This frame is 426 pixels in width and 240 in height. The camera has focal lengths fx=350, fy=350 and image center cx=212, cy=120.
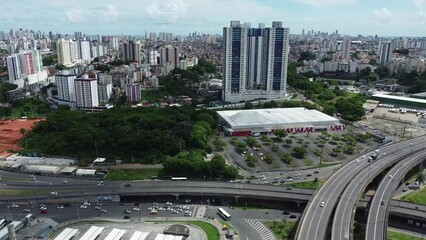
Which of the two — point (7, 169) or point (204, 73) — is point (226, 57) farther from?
point (7, 169)

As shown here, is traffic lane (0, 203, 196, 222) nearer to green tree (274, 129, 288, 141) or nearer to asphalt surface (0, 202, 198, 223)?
asphalt surface (0, 202, 198, 223)

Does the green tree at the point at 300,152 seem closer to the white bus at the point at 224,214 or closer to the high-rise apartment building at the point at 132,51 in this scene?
the white bus at the point at 224,214

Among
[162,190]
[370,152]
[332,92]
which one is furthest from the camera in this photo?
[332,92]

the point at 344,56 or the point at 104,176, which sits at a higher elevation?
the point at 344,56

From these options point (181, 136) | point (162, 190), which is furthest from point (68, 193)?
point (181, 136)

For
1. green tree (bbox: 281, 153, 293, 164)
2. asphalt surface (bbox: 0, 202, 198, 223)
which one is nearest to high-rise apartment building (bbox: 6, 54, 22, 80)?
asphalt surface (bbox: 0, 202, 198, 223)

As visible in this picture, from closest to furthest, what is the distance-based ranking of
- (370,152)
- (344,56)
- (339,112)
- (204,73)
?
(370,152), (339,112), (204,73), (344,56)

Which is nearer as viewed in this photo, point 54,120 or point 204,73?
point 54,120
